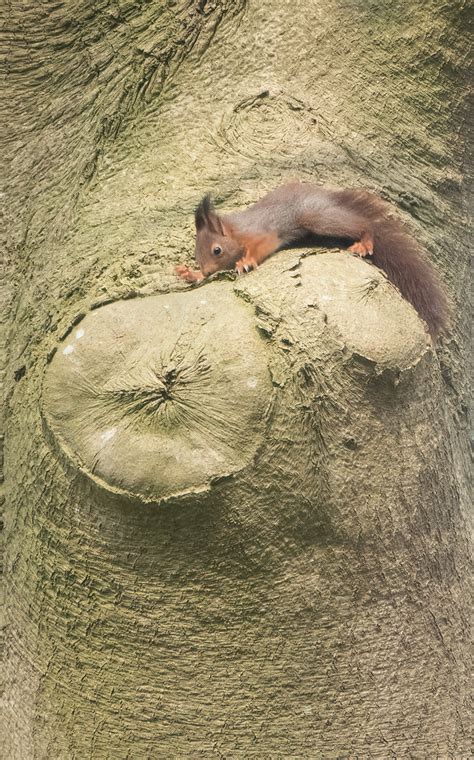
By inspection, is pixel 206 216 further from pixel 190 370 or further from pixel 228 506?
pixel 228 506

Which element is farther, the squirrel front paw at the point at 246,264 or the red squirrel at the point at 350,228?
the squirrel front paw at the point at 246,264

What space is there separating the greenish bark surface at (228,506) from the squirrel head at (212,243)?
0.03 metres

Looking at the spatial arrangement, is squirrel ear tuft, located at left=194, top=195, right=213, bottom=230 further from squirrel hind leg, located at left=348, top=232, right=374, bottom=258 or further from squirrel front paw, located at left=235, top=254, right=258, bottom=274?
squirrel hind leg, located at left=348, top=232, right=374, bottom=258

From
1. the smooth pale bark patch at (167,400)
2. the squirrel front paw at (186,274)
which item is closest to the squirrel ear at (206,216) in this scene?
the squirrel front paw at (186,274)

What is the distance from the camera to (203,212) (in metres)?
1.62

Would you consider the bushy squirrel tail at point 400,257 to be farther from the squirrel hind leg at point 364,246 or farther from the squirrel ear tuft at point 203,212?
the squirrel ear tuft at point 203,212

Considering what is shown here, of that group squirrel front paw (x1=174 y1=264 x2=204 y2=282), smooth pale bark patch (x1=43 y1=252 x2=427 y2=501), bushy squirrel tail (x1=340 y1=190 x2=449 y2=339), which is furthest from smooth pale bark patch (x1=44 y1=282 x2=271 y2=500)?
bushy squirrel tail (x1=340 y1=190 x2=449 y2=339)

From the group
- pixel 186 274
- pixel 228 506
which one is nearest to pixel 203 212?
pixel 186 274

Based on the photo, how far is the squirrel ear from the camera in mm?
1586

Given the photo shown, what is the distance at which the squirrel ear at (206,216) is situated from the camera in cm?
159

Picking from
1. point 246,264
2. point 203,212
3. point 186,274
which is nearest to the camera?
point 186,274

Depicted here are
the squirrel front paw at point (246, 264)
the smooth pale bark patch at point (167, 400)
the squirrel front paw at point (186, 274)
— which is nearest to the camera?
the smooth pale bark patch at point (167, 400)

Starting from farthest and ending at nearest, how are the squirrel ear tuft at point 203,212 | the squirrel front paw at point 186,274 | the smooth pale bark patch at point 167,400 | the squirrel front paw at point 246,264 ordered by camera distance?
the squirrel front paw at point 246,264 < the squirrel ear tuft at point 203,212 < the squirrel front paw at point 186,274 < the smooth pale bark patch at point 167,400

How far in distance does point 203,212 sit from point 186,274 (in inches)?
8.6
